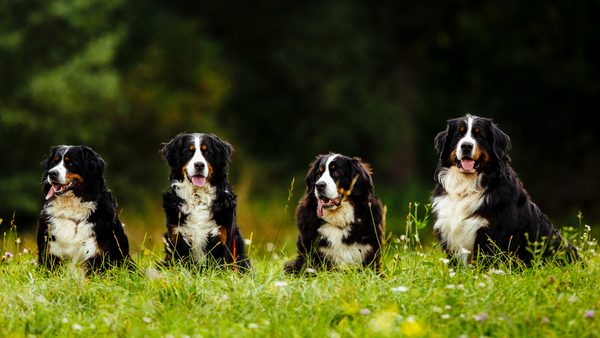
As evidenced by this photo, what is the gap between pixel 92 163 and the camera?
5.10 metres

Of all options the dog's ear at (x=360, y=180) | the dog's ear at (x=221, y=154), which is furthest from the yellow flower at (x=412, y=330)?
the dog's ear at (x=221, y=154)

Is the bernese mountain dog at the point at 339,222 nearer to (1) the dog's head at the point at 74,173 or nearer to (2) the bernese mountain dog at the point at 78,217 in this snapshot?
(2) the bernese mountain dog at the point at 78,217

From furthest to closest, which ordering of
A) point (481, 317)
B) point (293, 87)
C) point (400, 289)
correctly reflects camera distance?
point (293, 87) → point (400, 289) → point (481, 317)

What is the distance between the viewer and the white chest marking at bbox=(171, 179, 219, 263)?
505cm

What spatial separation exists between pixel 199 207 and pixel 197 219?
0.34 ft

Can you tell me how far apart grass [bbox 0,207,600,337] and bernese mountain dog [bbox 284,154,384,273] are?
0.77 ft

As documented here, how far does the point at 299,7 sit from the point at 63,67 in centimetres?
761

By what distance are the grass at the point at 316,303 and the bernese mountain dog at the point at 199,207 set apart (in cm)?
31

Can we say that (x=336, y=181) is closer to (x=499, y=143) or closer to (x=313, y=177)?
(x=313, y=177)

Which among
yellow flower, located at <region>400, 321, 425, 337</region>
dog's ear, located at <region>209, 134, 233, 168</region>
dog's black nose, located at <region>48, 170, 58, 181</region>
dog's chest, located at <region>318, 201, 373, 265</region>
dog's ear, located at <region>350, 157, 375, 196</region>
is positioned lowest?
yellow flower, located at <region>400, 321, 425, 337</region>

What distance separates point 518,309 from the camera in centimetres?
399

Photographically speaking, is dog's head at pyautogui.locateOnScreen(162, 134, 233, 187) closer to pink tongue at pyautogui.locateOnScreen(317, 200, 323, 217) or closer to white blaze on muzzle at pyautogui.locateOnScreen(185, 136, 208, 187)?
white blaze on muzzle at pyautogui.locateOnScreen(185, 136, 208, 187)

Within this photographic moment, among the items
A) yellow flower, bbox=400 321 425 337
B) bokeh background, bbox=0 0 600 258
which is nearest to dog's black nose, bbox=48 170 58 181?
yellow flower, bbox=400 321 425 337

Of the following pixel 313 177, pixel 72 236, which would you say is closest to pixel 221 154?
pixel 313 177
